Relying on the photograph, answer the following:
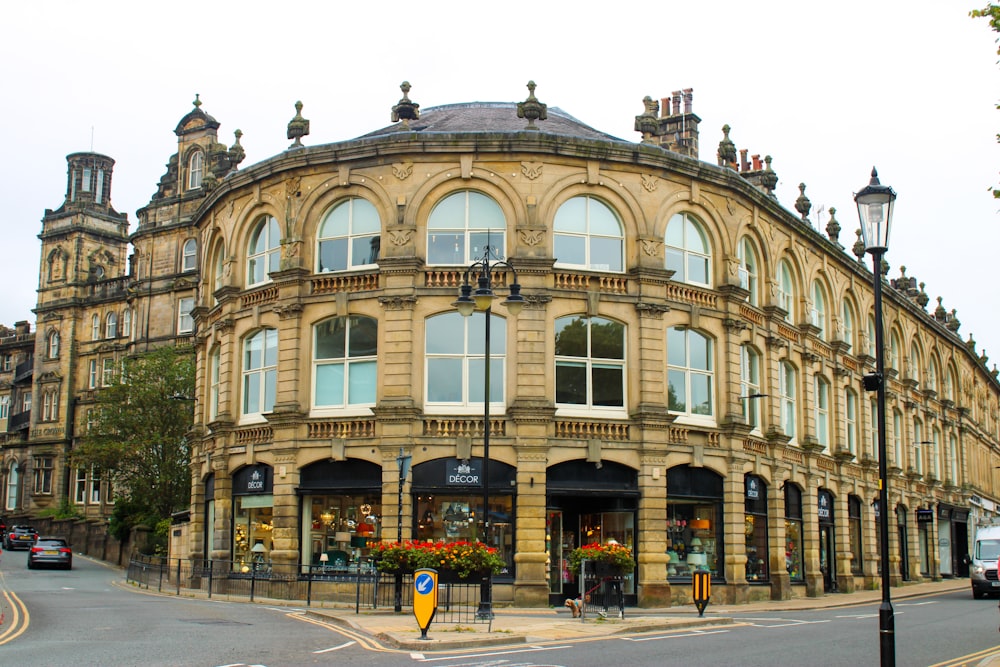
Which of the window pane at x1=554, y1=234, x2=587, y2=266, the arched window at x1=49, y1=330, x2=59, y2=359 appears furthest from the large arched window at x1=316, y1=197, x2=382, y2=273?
the arched window at x1=49, y1=330, x2=59, y2=359

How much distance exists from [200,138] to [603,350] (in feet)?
119

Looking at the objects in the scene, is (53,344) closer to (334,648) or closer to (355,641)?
(355,641)

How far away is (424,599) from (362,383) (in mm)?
12480

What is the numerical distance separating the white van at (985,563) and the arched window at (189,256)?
41.7 m

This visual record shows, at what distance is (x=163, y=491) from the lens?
1902 inches

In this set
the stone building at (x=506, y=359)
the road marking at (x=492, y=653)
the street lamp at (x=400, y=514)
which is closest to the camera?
the road marking at (x=492, y=653)

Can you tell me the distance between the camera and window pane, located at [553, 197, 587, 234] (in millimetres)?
30516

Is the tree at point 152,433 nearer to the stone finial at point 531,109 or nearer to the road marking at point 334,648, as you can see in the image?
the stone finial at point 531,109

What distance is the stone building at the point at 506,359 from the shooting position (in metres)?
28.9

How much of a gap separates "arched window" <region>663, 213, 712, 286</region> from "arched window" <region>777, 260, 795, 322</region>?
18.3 feet

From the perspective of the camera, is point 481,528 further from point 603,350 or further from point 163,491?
point 163,491

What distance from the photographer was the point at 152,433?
157 ft

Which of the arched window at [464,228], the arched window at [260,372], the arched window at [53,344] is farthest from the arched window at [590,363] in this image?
the arched window at [53,344]

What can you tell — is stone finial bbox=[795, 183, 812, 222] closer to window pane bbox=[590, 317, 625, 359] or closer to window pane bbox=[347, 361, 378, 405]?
window pane bbox=[590, 317, 625, 359]
